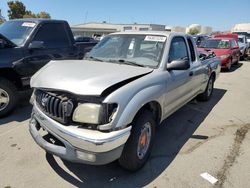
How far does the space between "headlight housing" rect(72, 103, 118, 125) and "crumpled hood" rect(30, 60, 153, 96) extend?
5.7 inches

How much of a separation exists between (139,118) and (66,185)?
120 cm

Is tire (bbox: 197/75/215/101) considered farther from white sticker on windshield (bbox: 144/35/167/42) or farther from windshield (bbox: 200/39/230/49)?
windshield (bbox: 200/39/230/49)

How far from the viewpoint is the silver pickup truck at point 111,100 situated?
2668 millimetres

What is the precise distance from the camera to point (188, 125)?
5.04 metres

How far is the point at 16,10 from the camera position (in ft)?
177

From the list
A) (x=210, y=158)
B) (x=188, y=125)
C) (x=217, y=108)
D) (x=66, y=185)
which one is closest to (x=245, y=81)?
(x=217, y=108)

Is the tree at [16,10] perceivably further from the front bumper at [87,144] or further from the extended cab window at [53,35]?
the front bumper at [87,144]

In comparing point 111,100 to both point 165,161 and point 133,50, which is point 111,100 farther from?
point 133,50

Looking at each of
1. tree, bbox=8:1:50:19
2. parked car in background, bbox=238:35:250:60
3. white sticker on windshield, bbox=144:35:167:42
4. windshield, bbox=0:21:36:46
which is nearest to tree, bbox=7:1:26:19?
tree, bbox=8:1:50:19

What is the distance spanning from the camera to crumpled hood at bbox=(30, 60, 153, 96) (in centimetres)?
276

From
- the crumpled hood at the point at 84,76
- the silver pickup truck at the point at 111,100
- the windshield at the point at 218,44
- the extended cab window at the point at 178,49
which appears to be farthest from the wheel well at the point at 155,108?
the windshield at the point at 218,44

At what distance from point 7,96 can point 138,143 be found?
10.8 ft

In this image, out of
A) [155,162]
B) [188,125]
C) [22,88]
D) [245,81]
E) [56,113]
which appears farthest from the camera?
[245,81]

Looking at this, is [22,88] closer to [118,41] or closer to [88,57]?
[88,57]
